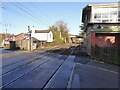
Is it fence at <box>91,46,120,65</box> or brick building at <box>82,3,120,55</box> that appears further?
brick building at <box>82,3,120,55</box>

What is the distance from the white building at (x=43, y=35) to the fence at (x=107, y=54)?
76668 millimetres

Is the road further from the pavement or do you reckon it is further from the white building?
the white building

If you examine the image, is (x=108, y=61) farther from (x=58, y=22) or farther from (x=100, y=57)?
(x=58, y=22)

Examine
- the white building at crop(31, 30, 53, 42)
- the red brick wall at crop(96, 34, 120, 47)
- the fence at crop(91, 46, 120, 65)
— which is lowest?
the fence at crop(91, 46, 120, 65)

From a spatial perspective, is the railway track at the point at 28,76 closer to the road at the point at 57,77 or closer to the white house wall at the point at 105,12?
the road at the point at 57,77

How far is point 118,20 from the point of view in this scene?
39.1 m

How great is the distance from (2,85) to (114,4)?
1247 inches

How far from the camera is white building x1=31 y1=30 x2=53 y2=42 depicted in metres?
108

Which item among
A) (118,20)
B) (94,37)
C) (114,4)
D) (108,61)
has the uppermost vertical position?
(114,4)

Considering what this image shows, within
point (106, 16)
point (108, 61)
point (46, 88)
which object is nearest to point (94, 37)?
point (106, 16)

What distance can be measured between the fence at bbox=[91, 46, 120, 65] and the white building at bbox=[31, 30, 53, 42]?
76.7 m

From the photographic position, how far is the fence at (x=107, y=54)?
24.4 metres

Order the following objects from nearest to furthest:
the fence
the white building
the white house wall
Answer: the fence
the white house wall
the white building

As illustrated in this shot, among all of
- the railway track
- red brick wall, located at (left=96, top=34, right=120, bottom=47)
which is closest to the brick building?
red brick wall, located at (left=96, top=34, right=120, bottom=47)
